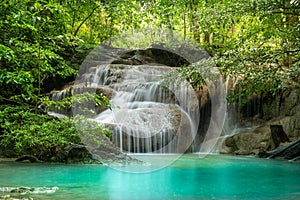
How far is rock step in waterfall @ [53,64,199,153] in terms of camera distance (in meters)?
10.5

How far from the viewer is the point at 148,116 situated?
11.1 metres

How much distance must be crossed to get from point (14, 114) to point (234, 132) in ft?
25.2

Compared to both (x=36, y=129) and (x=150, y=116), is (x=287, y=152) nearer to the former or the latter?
(x=150, y=116)

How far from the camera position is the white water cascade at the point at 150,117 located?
34.3 ft

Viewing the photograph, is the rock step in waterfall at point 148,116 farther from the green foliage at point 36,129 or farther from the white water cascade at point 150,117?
the green foliage at point 36,129

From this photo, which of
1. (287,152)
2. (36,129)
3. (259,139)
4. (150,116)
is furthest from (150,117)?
(36,129)

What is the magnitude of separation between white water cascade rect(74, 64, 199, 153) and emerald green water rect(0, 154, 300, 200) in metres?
3.45

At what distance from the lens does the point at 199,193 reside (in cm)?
449

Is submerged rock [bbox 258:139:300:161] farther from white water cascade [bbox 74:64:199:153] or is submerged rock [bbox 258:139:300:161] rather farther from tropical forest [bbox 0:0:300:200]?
white water cascade [bbox 74:64:199:153]

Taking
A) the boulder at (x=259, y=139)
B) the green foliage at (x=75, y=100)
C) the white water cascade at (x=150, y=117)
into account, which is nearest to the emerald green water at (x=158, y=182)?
the green foliage at (x=75, y=100)

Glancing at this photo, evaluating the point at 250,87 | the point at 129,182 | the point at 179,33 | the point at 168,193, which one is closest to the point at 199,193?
the point at 168,193

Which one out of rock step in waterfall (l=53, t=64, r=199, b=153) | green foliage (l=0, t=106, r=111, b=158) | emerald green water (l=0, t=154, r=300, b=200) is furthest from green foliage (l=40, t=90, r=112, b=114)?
rock step in waterfall (l=53, t=64, r=199, b=153)

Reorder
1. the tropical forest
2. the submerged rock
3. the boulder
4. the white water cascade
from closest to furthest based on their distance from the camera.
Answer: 1. the tropical forest
2. the submerged rock
3. the boulder
4. the white water cascade

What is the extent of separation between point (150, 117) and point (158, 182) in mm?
5827
